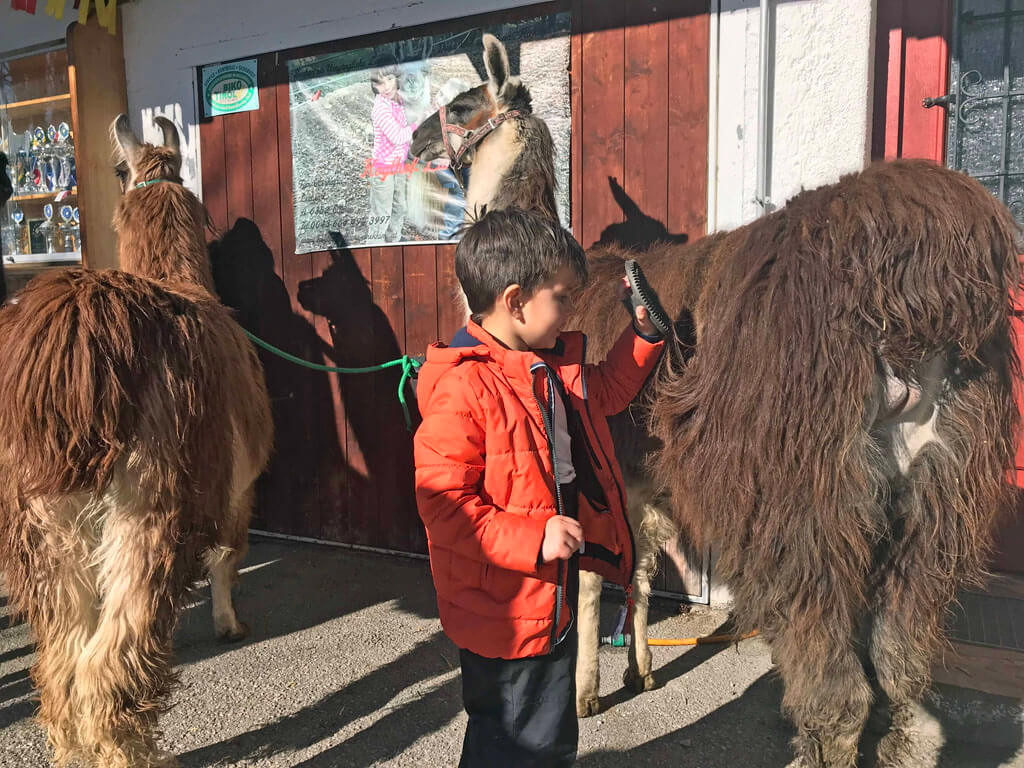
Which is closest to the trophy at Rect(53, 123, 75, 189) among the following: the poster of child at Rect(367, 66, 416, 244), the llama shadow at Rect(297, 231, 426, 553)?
the llama shadow at Rect(297, 231, 426, 553)

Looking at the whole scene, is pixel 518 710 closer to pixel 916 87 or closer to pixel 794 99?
pixel 794 99

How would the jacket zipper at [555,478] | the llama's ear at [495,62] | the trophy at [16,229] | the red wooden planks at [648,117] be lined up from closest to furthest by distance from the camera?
the jacket zipper at [555,478] → the llama's ear at [495,62] → the red wooden planks at [648,117] → the trophy at [16,229]

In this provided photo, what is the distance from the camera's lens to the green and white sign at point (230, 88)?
4.88 metres

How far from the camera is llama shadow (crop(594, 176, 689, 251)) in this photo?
3816 mm

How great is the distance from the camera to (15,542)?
231cm

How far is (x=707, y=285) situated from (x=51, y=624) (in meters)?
2.23

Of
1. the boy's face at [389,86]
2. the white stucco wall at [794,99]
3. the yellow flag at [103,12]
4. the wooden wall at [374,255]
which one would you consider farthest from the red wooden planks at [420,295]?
the yellow flag at [103,12]

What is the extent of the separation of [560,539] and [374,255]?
10.7 feet

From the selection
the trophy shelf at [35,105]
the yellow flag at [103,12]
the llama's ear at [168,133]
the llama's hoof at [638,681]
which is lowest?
the llama's hoof at [638,681]

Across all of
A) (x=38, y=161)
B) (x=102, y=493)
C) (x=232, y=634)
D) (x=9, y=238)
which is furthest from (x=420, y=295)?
(x=9, y=238)

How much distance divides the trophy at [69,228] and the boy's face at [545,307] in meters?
5.25

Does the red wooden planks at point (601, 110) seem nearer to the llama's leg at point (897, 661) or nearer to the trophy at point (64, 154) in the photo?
the llama's leg at point (897, 661)

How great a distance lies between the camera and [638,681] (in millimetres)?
→ 3131

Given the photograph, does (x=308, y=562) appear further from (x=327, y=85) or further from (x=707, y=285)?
(x=707, y=285)
